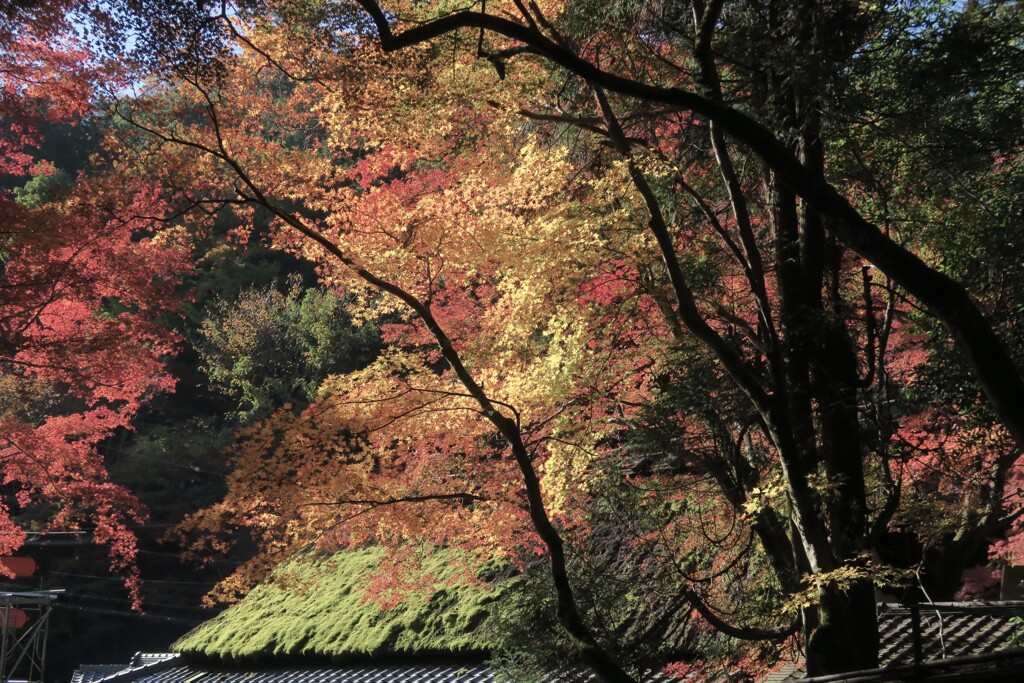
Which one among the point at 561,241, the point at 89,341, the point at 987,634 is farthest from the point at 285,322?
the point at 987,634

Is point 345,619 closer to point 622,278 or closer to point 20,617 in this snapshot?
point 622,278

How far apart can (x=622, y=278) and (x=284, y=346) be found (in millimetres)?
15146

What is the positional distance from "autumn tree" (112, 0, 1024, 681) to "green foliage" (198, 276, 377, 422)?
11.7m

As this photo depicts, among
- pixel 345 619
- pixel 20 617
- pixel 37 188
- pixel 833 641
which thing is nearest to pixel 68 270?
pixel 345 619

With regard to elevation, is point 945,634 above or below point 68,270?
below

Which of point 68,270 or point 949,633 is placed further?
point 68,270

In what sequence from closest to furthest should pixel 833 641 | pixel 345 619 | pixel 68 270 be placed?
pixel 833 641 → pixel 68 270 → pixel 345 619

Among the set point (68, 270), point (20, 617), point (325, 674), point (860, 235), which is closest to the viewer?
point (860, 235)

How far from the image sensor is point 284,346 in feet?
68.8

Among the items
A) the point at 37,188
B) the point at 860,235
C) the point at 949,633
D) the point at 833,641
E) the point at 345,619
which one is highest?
the point at 37,188

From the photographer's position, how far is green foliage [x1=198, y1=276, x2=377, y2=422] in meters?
20.1

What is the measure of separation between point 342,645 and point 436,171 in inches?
231

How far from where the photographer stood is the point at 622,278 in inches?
283

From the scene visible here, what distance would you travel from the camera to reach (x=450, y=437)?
8430mm
